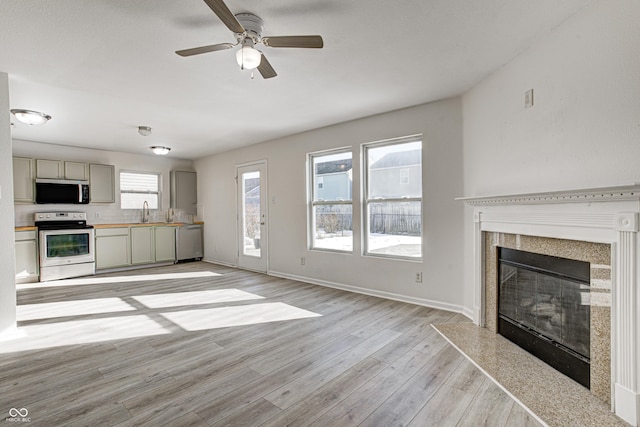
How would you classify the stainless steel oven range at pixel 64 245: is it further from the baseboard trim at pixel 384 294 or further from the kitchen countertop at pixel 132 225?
the baseboard trim at pixel 384 294

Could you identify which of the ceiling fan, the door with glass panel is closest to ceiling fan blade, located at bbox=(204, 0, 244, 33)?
the ceiling fan

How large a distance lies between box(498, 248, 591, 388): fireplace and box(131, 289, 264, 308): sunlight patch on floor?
2954 mm

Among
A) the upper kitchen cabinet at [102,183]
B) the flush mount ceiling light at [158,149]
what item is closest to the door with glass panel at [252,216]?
the flush mount ceiling light at [158,149]

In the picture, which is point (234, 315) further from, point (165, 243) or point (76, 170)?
point (76, 170)

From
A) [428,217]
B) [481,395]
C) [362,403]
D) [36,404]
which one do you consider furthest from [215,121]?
[481,395]

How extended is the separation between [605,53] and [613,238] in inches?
43.1

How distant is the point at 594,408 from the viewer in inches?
70.4

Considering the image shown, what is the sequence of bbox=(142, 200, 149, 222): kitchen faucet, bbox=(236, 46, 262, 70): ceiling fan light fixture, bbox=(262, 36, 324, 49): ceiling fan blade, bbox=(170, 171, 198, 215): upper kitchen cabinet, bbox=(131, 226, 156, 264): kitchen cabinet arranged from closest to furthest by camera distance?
1. bbox=(262, 36, 324, 49): ceiling fan blade
2. bbox=(236, 46, 262, 70): ceiling fan light fixture
3. bbox=(131, 226, 156, 264): kitchen cabinet
4. bbox=(142, 200, 149, 222): kitchen faucet
5. bbox=(170, 171, 198, 215): upper kitchen cabinet

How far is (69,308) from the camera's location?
12.5 ft

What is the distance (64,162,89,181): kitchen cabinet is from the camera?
5773 millimetres

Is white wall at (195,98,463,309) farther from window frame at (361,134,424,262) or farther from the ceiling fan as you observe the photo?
the ceiling fan

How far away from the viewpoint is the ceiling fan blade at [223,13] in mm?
1583

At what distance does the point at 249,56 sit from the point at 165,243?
5.81 metres

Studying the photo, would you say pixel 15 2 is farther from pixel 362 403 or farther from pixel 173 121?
pixel 362 403
